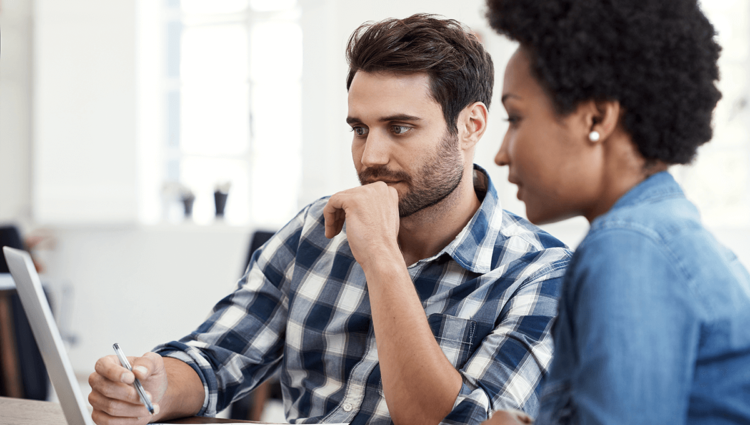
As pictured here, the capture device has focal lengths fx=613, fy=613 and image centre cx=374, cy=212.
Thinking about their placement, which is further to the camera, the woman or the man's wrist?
the man's wrist

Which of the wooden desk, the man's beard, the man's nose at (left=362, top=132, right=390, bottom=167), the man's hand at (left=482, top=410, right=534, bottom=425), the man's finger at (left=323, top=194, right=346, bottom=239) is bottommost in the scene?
the wooden desk

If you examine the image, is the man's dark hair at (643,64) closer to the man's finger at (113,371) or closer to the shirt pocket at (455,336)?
the shirt pocket at (455,336)

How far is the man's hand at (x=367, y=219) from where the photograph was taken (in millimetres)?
1085

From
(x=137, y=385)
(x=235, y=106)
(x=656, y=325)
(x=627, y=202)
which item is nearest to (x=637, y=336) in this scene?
(x=656, y=325)

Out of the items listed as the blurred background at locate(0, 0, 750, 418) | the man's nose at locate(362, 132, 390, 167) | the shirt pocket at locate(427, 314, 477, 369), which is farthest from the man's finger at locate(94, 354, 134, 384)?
the blurred background at locate(0, 0, 750, 418)

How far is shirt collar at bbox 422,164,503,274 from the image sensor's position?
118 cm

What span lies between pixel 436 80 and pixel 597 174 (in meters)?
0.74

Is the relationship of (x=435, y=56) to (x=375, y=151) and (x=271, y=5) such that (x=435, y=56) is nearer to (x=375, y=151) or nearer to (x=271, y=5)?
(x=375, y=151)

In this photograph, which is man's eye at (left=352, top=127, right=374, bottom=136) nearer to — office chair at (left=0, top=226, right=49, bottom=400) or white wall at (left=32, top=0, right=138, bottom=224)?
office chair at (left=0, top=226, right=49, bottom=400)

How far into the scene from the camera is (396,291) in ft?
3.28

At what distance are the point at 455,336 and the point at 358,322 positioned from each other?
0.68 feet

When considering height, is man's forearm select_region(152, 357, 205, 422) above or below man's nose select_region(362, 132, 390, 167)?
below

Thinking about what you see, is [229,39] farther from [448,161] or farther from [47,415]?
[47,415]

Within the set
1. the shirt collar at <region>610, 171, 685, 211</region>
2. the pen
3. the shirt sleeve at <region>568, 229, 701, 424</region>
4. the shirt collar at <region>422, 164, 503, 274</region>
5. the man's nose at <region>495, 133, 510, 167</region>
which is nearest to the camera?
the shirt sleeve at <region>568, 229, 701, 424</region>
